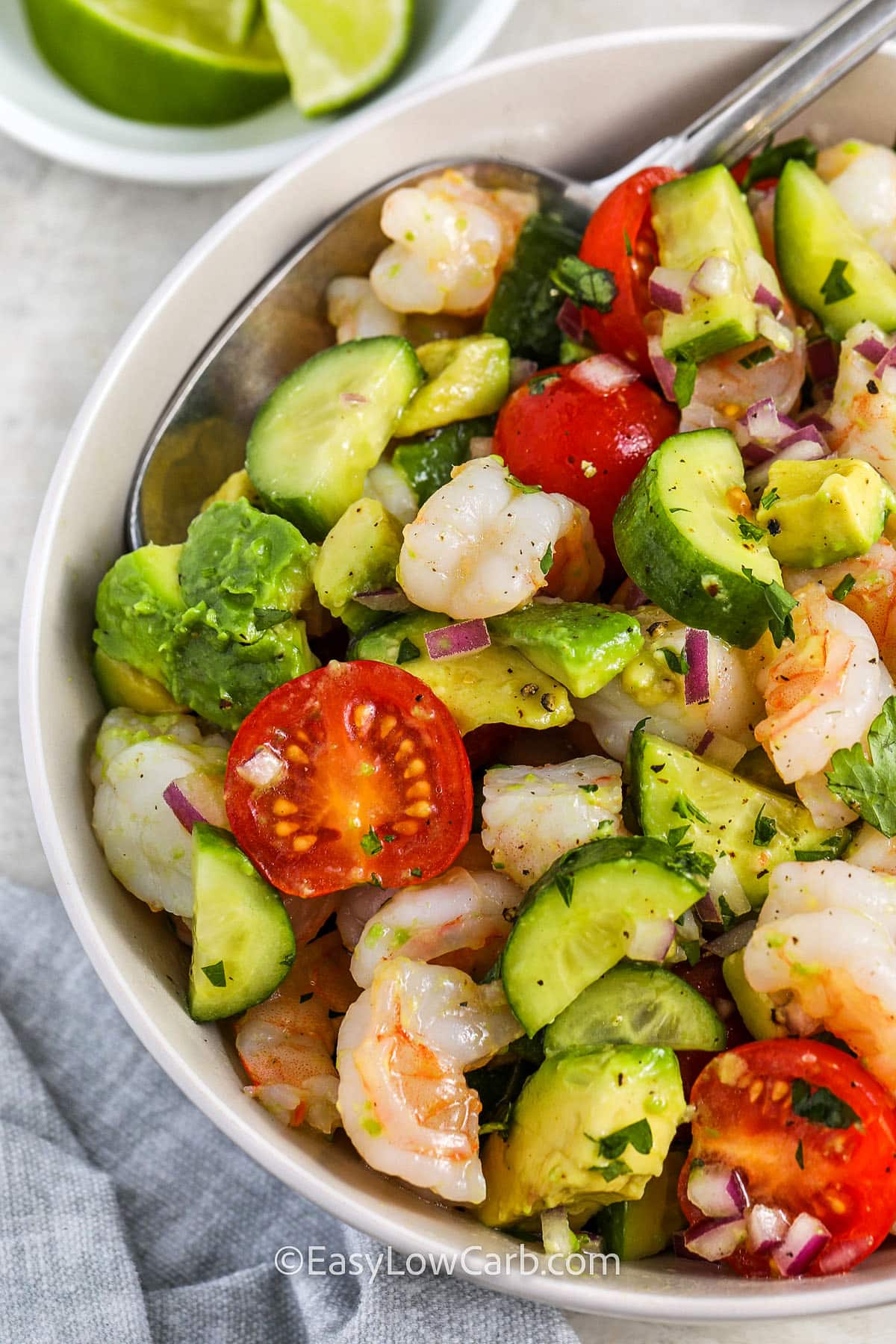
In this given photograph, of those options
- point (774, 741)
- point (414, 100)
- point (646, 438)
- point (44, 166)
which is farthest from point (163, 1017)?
point (44, 166)

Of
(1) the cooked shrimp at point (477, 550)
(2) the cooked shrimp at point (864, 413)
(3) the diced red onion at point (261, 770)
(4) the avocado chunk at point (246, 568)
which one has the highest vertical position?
(4) the avocado chunk at point (246, 568)

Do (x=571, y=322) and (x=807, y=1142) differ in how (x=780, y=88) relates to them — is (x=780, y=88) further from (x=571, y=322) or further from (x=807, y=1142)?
(x=807, y=1142)

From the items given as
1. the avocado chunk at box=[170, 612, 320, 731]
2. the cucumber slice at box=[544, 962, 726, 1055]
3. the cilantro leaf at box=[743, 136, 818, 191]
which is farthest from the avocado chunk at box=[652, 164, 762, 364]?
the cucumber slice at box=[544, 962, 726, 1055]

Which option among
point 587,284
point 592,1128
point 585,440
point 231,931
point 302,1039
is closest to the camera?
point 592,1128

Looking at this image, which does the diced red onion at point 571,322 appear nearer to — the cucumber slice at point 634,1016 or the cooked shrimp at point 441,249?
the cooked shrimp at point 441,249

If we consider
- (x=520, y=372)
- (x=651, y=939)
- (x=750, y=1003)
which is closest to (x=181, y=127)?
(x=520, y=372)

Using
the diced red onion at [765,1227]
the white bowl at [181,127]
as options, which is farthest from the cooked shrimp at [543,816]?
the white bowl at [181,127]
